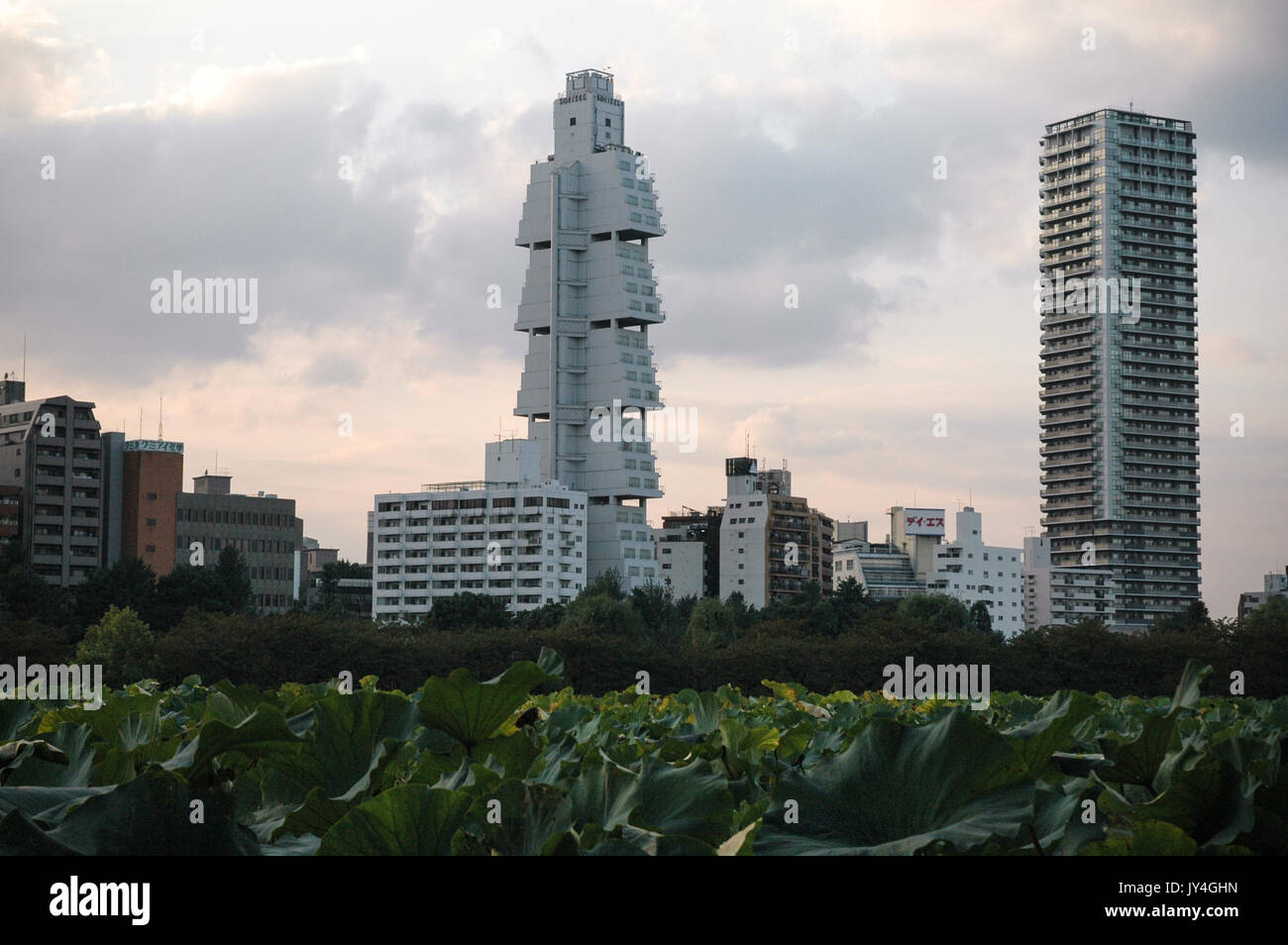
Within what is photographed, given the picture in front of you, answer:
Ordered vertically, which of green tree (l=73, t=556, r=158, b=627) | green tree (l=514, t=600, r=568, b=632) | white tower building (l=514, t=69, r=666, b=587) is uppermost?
white tower building (l=514, t=69, r=666, b=587)

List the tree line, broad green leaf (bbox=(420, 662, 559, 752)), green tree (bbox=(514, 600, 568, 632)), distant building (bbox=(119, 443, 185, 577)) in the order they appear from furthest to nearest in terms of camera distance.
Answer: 1. distant building (bbox=(119, 443, 185, 577))
2. green tree (bbox=(514, 600, 568, 632))
3. the tree line
4. broad green leaf (bbox=(420, 662, 559, 752))

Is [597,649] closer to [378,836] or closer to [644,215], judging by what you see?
[378,836]

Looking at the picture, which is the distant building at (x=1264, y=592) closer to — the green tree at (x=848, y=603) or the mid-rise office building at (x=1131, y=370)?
the mid-rise office building at (x=1131, y=370)

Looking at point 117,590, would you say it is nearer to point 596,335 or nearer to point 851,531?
point 596,335

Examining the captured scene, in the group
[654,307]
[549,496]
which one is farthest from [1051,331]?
[549,496]

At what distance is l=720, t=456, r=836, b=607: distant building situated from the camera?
113 metres

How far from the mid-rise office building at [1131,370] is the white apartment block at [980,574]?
1112cm

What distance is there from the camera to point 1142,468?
123062 mm

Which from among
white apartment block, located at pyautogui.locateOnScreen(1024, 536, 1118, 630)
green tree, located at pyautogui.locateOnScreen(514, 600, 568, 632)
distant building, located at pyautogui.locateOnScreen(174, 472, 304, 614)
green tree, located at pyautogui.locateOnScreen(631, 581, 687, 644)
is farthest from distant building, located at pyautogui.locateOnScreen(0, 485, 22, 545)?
white apartment block, located at pyautogui.locateOnScreen(1024, 536, 1118, 630)

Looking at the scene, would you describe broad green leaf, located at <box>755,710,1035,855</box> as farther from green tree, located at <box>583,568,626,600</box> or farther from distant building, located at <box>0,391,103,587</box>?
distant building, located at <box>0,391,103,587</box>

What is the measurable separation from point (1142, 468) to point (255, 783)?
426ft

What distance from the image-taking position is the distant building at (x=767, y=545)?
113125 mm

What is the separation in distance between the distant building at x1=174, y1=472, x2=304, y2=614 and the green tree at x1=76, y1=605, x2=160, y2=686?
60850 millimetres

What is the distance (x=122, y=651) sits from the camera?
33.6 meters
